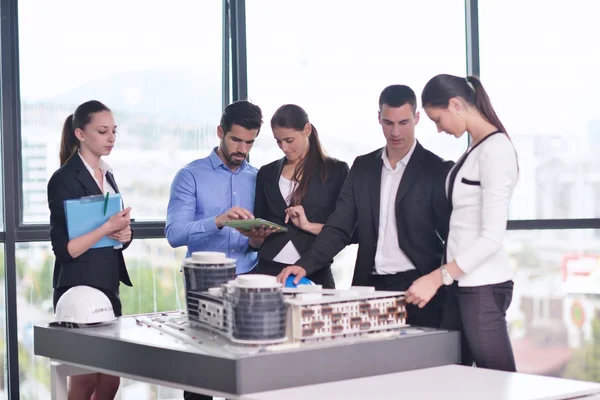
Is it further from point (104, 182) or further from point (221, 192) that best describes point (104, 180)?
point (221, 192)

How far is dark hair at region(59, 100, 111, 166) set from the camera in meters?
3.35

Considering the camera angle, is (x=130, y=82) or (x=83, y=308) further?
(x=130, y=82)

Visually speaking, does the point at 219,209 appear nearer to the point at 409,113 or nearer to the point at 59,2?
the point at 409,113

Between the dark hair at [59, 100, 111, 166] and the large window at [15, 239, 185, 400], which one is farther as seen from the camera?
the large window at [15, 239, 185, 400]

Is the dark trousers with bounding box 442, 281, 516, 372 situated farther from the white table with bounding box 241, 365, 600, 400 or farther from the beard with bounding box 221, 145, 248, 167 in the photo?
the beard with bounding box 221, 145, 248, 167

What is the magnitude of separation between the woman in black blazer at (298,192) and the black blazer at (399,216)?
0.14 metres

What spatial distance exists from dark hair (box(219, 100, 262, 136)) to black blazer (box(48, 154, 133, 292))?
568 millimetres

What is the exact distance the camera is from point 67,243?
10.2 ft

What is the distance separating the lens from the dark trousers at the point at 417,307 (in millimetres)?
2969


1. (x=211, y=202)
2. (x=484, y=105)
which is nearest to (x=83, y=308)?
(x=211, y=202)

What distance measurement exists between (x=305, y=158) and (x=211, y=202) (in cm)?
45

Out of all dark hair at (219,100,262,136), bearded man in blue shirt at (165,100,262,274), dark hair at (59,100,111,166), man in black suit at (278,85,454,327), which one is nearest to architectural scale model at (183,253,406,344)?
man in black suit at (278,85,454,327)

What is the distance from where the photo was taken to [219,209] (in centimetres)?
351

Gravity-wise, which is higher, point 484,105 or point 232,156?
point 484,105
